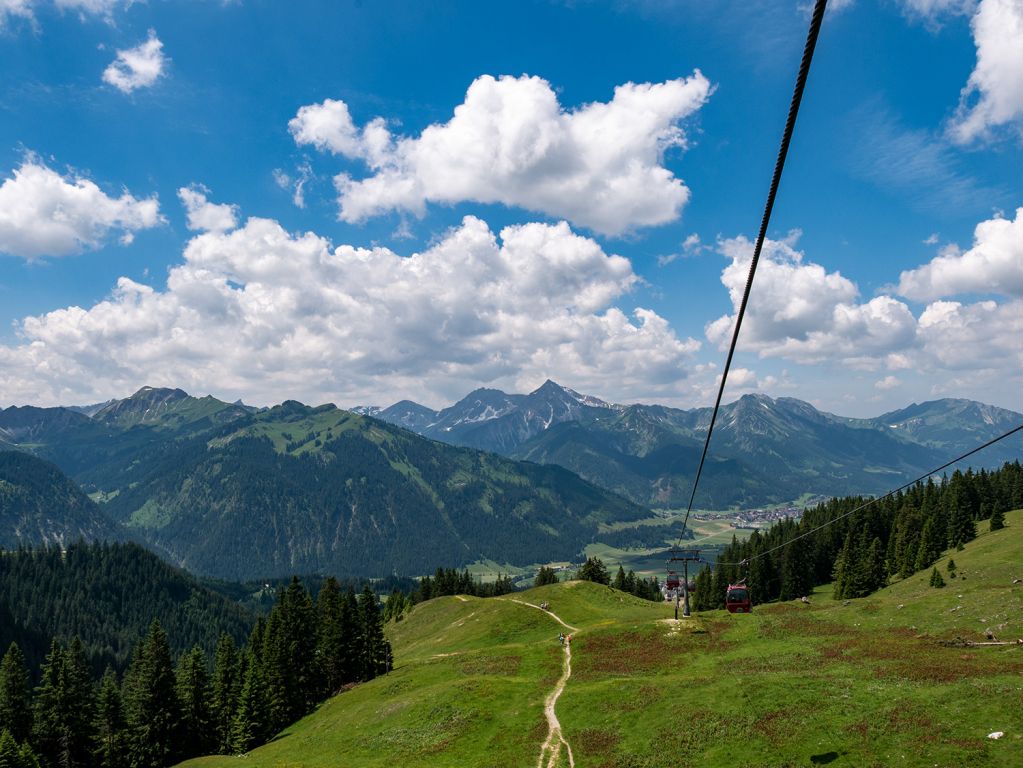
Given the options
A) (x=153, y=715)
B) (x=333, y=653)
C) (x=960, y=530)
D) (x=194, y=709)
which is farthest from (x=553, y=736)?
(x=960, y=530)

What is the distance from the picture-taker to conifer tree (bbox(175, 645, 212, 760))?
273 feet

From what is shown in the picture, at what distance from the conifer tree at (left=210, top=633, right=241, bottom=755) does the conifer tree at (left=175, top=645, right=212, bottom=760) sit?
0.94 m

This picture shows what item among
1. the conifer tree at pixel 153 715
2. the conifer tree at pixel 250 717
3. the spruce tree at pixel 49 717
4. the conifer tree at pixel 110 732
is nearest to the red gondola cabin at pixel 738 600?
the conifer tree at pixel 250 717

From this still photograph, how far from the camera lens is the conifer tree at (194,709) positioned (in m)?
83.3

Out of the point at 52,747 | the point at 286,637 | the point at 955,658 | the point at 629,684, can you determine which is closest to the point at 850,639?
the point at 955,658

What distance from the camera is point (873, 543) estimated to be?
12400cm

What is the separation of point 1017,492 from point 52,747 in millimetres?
192937

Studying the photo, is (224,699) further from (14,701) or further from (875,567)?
(875,567)

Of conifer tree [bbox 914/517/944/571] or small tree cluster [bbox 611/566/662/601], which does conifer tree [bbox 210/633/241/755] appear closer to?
small tree cluster [bbox 611/566/662/601]

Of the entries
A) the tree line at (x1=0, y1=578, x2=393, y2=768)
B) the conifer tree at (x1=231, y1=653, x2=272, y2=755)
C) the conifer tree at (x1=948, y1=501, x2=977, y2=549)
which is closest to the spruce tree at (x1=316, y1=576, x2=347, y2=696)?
the tree line at (x1=0, y1=578, x2=393, y2=768)

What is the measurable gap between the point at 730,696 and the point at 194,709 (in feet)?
249

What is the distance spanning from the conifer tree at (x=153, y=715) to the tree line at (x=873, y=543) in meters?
95.0

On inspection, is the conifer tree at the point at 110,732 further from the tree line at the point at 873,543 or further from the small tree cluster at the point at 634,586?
the small tree cluster at the point at 634,586

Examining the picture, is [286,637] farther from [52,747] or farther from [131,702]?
[52,747]
